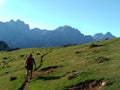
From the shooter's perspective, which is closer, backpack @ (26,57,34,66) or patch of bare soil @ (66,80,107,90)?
patch of bare soil @ (66,80,107,90)

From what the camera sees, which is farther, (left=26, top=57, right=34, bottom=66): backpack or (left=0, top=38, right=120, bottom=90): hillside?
(left=26, top=57, right=34, bottom=66): backpack

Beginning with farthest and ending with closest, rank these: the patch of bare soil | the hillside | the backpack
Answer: the backpack < the hillside < the patch of bare soil

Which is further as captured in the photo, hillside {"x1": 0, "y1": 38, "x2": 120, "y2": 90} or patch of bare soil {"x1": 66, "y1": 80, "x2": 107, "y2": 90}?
hillside {"x1": 0, "y1": 38, "x2": 120, "y2": 90}

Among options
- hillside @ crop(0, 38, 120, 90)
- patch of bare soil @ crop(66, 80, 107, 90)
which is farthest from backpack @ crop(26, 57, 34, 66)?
patch of bare soil @ crop(66, 80, 107, 90)

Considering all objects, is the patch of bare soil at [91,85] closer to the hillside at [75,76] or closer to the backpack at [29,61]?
the hillside at [75,76]

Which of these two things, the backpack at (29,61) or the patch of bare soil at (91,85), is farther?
the backpack at (29,61)

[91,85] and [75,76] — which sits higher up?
[75,76]

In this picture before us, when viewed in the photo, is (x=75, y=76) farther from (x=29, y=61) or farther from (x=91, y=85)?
(x=29, y=61)

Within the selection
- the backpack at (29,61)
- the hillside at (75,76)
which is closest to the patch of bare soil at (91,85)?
the hillside at (75,76)

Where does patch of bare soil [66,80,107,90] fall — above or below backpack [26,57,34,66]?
below

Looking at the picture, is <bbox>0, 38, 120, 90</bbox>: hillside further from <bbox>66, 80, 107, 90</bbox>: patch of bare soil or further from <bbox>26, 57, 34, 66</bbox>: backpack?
<bbox>26, 57, 34, 66</bbox>: backpack

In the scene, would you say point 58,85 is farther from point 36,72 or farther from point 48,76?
point 36,72

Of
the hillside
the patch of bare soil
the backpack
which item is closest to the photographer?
the patch of bare soil

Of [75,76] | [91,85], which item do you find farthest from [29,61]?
[91,85]
